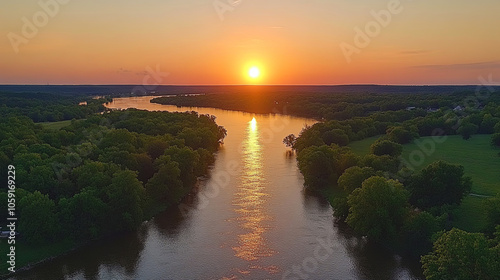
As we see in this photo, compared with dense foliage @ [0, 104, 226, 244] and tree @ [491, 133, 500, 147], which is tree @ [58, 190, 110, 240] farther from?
tree @ [491, 133, 500, 147]

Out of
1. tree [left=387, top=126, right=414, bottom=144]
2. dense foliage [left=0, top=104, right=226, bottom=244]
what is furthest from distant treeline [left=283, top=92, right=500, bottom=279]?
dense foliage [left=0, top=104, right=226, bottom=244]

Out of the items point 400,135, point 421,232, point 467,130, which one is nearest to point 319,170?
point 421,232

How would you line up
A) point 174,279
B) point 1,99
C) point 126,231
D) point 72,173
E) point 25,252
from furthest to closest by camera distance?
1. point 1,99
2. point 72,173
3. point 126,231
4. point 25,252
5. point 174,279

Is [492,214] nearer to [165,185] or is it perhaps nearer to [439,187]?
[439,187]

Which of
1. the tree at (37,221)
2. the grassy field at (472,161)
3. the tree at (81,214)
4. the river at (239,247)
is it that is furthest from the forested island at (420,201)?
the tree at (37,221)

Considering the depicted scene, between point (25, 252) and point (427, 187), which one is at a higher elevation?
point (427, 187)

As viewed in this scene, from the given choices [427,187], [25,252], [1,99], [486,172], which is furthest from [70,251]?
[1,99]

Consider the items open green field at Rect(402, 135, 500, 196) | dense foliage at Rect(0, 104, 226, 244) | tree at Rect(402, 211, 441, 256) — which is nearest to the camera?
tree at Rect(402, 211, 441, 256)

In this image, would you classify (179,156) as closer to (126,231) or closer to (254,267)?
(126,231)
